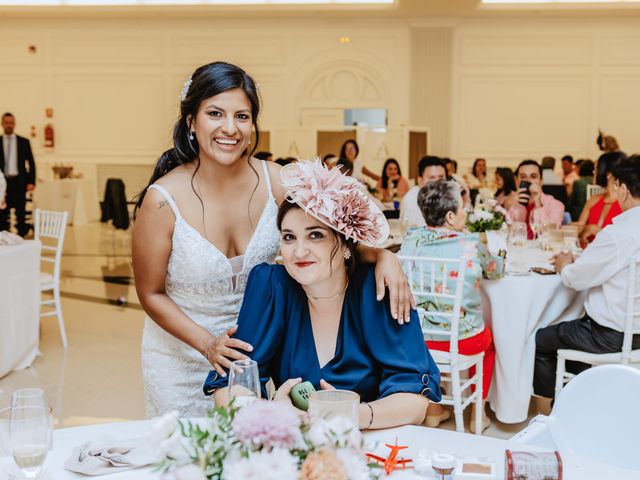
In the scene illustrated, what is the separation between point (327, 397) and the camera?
1281 mm

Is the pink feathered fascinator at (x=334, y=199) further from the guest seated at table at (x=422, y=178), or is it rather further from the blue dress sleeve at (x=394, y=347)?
the guest seated at table at (x=422, y=178)

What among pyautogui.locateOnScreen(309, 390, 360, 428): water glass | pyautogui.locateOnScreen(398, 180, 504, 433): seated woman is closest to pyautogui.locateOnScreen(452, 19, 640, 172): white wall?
pyautogui.locateOnScreen(398, 180, 504, 433): seated woman

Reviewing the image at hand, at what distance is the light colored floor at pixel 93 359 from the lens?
412 cm

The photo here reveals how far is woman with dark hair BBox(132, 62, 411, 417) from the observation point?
2094 mm

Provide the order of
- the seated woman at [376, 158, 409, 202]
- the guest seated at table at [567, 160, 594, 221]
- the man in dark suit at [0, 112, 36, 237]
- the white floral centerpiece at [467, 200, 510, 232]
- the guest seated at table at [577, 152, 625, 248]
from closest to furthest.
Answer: the guest seated at table at [577, 152, 625, 248]
the white floral centerpiece at [467, 200, 510, 232]
the guest seated at table at [567, 160, 594, 221]
the seated woman at [376, 158, 409, 202]
the man in dark suit at [0, 112, 36, 237]

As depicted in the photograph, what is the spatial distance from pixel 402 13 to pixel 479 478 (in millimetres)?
12393

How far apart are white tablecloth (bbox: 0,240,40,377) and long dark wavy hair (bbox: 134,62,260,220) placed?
2.70 meters

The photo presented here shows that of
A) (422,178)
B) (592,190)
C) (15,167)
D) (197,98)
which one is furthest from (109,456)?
(15,167)

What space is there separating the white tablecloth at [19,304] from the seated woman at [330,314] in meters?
3.11

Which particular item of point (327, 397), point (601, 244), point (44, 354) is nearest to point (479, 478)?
point (327, 397)

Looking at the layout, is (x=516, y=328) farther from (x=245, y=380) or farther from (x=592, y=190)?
(x=592, y=190)

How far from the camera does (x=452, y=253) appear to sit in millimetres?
3654

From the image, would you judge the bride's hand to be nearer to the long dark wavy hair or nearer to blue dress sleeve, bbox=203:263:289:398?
blue dress sleeve, bbox=203:263:289:398

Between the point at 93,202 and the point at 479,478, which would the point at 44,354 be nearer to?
the point at 479,478
